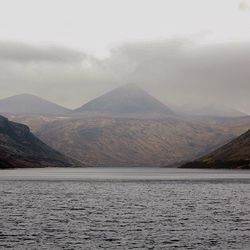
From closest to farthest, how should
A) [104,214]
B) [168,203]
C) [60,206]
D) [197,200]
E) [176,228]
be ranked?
[176,228] → [104,214] → [60,206] → [168,203] → [197,200]

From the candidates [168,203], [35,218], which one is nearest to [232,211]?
[168,203]

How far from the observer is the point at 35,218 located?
10188 cm

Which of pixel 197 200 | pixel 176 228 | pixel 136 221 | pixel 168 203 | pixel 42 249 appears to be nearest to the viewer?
pixel 42 249

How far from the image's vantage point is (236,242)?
73.4 m

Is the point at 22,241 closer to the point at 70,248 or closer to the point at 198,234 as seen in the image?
the point at 70,248

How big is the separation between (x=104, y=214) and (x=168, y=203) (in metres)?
32.5

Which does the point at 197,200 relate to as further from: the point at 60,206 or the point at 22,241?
the point at 22,241

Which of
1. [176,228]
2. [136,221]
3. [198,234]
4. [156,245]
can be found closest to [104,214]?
[136,221]

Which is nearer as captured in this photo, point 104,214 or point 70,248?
point 70,248

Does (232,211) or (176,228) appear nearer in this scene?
(176,228)

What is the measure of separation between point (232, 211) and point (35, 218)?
43.9 metres

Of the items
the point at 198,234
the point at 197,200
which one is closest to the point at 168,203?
the point at 197,200

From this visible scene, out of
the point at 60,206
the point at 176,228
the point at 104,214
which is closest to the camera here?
the point at 176,228

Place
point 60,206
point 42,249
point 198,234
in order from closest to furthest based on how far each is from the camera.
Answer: point 42,249 < point 198,234 < point 60,206
